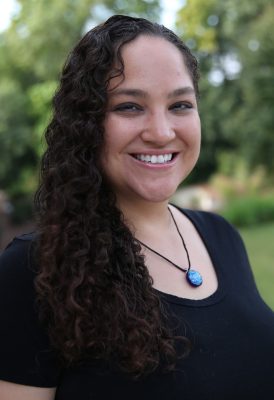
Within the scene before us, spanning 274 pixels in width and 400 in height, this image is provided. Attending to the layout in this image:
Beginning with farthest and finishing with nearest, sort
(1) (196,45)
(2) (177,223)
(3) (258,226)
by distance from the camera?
(1) (196,45) < (3) (258,226) < (2) (177,223)

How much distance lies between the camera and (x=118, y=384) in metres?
1.39

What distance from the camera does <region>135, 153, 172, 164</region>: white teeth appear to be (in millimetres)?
1562

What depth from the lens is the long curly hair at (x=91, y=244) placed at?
1.38 m

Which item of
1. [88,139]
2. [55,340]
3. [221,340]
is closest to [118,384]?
[55,340]

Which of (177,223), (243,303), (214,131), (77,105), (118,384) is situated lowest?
(118,384)

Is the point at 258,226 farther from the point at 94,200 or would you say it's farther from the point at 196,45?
the point at 94,200

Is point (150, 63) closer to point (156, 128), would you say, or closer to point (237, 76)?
point (156, 128)

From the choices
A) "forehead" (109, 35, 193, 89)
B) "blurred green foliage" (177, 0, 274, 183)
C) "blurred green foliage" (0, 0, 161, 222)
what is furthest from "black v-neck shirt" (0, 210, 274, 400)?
"blurred green foliage" (0, 0, 161, 222)

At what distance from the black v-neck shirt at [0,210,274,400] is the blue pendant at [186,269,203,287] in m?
0.07

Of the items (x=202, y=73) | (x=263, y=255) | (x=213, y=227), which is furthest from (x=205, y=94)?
(x=213, y=227)

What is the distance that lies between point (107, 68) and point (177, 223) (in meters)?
0.73

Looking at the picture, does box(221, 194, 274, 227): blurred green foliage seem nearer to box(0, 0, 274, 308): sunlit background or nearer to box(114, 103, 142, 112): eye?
box(0, 0, 274, 308): sunlit background

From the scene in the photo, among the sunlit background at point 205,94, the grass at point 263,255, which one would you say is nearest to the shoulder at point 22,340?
the grass at point 263,255

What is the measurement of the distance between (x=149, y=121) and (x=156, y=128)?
3 cm
